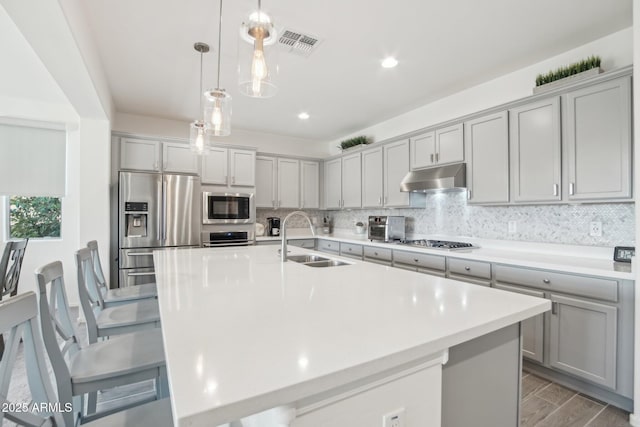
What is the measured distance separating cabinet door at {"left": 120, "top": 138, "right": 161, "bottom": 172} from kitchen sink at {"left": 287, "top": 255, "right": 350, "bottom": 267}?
2.62 m

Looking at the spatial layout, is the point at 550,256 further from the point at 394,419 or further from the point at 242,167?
the point at 242,167

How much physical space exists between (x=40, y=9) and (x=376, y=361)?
7.60ft

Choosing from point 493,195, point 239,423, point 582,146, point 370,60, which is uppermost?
point 370,60

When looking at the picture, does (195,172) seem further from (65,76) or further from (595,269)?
(595,269)

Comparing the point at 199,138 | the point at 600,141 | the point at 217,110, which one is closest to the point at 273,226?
the point at 199,138

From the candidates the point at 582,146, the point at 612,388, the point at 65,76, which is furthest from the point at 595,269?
the point at 65,76

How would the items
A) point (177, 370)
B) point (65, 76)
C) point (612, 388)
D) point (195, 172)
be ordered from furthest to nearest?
point (195, 172) < point (65, 76) < point (612, 388) < point (177, 370)

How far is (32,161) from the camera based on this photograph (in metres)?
3.81

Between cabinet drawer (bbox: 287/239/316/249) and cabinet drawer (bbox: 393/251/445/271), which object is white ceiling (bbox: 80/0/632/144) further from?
cabinet drawer (bbox: 287/239/316/249)

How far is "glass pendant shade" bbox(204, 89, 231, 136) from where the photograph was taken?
222 cm

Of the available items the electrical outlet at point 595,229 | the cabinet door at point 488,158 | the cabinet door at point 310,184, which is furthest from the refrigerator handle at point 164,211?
the electrical outlet at point 595,229

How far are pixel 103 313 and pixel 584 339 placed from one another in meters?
3.16

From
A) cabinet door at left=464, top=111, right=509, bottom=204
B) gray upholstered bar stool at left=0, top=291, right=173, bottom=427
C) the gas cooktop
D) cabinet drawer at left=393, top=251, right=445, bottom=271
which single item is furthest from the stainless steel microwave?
gray upholstered bar stool at left=0, top=291, right=173, bottom=427

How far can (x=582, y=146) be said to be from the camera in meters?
2.35
